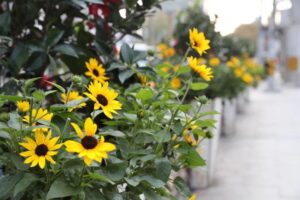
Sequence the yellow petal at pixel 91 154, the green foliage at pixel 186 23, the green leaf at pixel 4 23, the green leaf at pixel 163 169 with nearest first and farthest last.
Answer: the yellow petal at pixel 91 154
the green leaf at pixel 163 169
the green leaf at pixel 4 23
the green foliage at pixel 186 23

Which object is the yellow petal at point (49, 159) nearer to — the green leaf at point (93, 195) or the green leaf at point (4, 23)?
the green leaf at point (93, 195)

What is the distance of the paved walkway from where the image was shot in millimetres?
3914

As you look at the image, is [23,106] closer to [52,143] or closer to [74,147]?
[52,143]

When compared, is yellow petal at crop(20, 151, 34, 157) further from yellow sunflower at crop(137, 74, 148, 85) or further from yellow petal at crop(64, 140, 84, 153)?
yellow sunflower at crop(137, 74, 148, 85)

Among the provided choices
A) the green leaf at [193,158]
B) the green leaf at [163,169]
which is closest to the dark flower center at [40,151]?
the green leaf at [163,169]

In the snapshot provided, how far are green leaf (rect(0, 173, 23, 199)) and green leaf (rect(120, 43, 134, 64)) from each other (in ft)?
2.53

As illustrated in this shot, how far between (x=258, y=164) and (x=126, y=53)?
3512mm

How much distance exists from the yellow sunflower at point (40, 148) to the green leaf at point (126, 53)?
734mm

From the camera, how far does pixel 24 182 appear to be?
1.19 meters

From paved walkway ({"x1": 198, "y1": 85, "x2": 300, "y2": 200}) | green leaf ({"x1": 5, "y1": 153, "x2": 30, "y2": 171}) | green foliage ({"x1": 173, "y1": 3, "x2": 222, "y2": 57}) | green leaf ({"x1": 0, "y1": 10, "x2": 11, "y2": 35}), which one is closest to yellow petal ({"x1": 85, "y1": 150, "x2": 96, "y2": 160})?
green leaf ({"x1": 5, "y1": 153, "x2": 30, "y2": 171})

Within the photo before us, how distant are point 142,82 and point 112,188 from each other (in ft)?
2.31

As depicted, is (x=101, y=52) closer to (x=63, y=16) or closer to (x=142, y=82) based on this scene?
(x=142, y=82)

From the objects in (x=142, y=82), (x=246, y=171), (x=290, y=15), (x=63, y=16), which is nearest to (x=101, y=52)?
(x=142, y=82)

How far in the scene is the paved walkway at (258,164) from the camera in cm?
391
